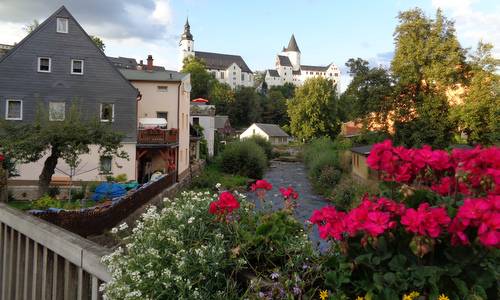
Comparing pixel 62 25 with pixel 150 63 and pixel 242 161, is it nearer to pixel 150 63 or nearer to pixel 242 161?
pixel 150 63

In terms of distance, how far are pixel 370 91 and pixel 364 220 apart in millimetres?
33762

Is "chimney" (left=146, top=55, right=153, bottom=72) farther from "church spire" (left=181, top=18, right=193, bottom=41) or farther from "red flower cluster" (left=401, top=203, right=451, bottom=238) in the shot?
"church spire" (left=181, top=18, right=193, bottom=41)

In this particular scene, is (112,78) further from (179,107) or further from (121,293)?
(121,293)

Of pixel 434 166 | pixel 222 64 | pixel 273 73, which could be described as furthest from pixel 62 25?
pixel 273 73

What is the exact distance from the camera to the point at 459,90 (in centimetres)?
3366

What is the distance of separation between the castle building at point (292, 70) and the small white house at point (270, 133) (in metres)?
73.3

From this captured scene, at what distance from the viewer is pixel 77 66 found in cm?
2670

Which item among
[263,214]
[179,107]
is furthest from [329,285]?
[179,107]

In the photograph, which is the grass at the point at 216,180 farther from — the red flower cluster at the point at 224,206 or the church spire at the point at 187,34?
the church spire at the point at 187,34

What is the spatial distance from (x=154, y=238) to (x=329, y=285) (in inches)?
37.0

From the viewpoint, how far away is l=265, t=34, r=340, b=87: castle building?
170m

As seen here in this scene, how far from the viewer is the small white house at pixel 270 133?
87562 millimetres

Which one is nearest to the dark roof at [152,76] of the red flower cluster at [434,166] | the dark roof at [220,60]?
the red flower cluster at [434,166]

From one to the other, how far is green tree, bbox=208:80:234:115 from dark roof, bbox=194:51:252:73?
4683cm
